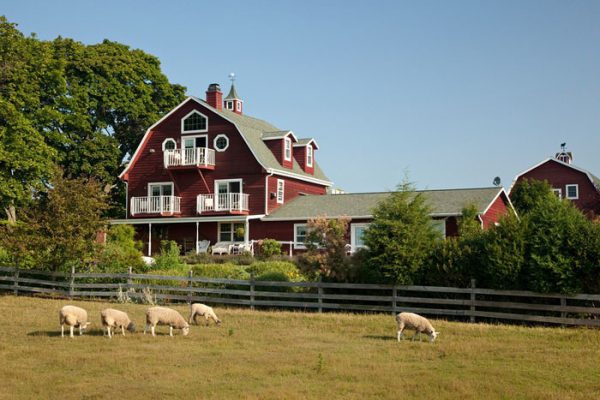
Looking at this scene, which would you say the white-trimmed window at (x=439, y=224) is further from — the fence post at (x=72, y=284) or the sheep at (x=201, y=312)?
the fence post at (x=72, y=284)

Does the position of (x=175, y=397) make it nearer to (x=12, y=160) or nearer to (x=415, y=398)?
(x=415, y=398)

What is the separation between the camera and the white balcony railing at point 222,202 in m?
40.9

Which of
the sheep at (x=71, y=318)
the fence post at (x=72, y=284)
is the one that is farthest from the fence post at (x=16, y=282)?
the sheep at (x=71, y=318)

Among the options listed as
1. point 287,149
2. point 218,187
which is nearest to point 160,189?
point 218,187

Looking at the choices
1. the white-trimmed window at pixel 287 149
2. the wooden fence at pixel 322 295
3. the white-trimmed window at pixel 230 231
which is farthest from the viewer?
the white-trimmed window at pixel 287 149

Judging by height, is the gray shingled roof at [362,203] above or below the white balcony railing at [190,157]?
below

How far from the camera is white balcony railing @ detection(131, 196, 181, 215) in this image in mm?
42281

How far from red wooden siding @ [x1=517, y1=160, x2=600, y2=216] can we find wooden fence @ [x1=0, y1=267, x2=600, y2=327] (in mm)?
34752

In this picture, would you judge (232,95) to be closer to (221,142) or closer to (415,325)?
(221,142)

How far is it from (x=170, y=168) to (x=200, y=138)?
8.06 ft

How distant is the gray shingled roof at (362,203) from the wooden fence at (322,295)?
514 inches

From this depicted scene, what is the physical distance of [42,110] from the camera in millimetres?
39500

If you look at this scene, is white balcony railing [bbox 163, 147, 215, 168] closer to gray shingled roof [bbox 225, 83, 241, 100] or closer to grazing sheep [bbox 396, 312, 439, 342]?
gray shingled roof [bbox 225, 83, 241, 100]

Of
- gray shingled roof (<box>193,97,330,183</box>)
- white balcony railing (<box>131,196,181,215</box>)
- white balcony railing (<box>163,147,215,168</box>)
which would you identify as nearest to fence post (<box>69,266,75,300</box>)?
white balcony railing (<box>131,196,181,215</box>)
